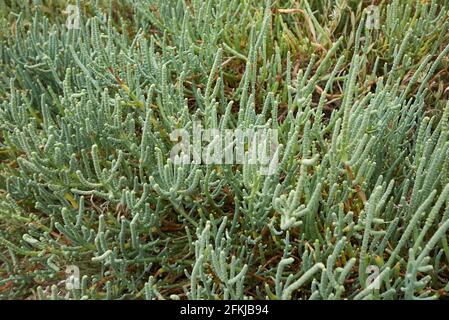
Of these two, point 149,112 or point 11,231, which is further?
point 11,231

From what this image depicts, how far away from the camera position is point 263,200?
4.69 ft

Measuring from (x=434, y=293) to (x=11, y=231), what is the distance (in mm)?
1224

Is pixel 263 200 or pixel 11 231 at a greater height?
pixel 263 200

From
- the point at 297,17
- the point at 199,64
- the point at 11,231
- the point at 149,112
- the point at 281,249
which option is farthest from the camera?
the point at 297,17

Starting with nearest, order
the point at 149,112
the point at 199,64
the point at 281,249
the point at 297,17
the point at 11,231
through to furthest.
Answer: the point at 149,112, the point at 281,249, the point at 11,231, the point at 199,64, the point at 297,17

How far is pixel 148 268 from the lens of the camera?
154 centimetres

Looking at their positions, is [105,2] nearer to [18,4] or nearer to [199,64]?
[18,4]

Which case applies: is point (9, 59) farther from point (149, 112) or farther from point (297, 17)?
point (297, 17)

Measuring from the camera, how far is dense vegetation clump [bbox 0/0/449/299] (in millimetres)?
1362

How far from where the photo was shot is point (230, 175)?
1.53 metres

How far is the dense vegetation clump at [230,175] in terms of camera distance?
136 cm
